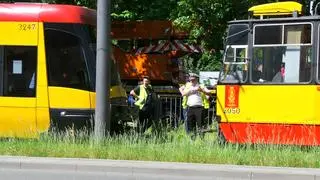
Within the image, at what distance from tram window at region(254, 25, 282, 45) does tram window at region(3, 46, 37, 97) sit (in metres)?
4.95

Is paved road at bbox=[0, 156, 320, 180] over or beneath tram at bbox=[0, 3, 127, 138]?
beneath

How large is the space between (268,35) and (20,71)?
5618 millimetres

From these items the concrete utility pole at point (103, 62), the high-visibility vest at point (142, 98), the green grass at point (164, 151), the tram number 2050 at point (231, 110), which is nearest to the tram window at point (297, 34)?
the tram number 2050 at point (231, 110)

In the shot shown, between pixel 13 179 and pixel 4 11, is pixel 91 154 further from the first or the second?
pixel 4 11

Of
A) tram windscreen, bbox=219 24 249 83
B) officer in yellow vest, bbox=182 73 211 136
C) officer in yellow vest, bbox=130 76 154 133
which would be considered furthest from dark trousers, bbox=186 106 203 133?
tram windscreen, bbox=219 24 249 83

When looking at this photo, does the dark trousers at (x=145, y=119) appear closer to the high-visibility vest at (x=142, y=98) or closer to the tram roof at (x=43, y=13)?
the high-visibility vest at (x=142, y=98)

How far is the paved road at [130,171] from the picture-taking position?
9.10m

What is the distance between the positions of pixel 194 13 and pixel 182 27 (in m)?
0.74

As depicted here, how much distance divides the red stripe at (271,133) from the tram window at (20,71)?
14.4 feet

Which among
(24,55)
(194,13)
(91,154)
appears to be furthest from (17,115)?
(194,13)

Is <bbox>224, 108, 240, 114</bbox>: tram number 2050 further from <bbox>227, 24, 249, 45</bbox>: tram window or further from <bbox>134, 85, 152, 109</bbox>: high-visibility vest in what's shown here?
<bbox>134, 85, 152, 109</bbox>: high-visibility vest

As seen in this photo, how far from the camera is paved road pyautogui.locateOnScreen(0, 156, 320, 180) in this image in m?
9.10

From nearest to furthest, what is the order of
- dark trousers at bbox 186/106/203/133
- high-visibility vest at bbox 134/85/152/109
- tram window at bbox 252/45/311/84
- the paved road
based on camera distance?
1. the paved road
2. tram window at bbox 252/45/311/84
3. dark trousers at bbox 186/106/203/133
4. high-visibility vest at bbox 134/85/152/109

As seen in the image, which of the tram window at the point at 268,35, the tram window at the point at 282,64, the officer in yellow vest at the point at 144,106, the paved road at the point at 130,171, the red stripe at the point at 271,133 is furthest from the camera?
the officer in yellow vest at the point at 144,106
